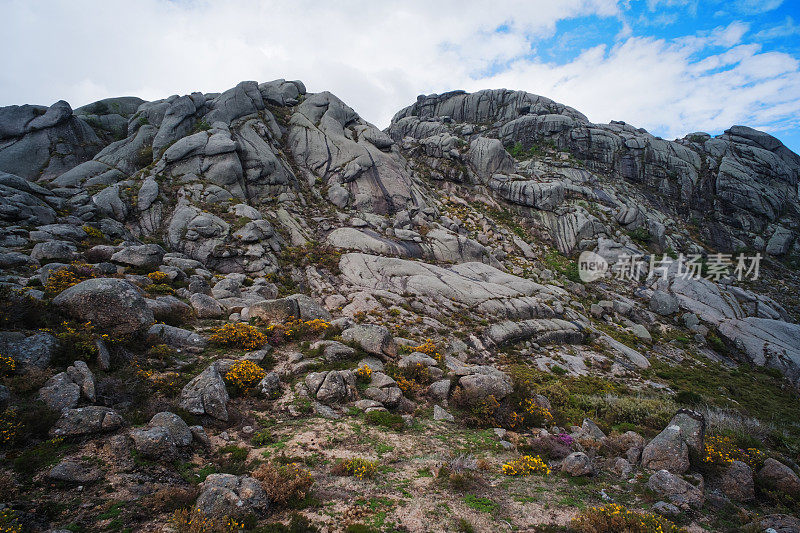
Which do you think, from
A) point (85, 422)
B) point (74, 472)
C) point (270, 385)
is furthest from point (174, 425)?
point (270, 385)

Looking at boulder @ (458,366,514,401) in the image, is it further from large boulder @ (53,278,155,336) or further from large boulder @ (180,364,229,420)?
large boulder @ (53,278,155,336)

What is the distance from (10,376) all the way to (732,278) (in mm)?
88360

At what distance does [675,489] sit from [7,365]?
2241 cm

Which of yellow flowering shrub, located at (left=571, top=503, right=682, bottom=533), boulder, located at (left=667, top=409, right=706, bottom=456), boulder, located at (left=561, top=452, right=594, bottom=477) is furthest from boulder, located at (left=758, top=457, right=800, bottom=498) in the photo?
boulder, located at (left=561, top=452, right=594, bottom=477)

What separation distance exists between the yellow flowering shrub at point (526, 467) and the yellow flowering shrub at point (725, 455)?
6.24 meters

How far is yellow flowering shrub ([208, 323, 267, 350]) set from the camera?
1617cm

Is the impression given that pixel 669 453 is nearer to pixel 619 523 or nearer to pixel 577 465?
pixel 577 465

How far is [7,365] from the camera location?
30.8ft

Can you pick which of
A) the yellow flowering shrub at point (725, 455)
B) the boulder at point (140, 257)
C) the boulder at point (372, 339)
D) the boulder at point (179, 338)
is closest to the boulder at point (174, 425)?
the boulder at point (179, 338)

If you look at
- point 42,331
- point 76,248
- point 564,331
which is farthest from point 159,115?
point 564,331

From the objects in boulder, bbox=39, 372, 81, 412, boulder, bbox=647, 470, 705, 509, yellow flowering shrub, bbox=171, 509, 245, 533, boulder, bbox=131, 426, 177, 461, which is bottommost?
boulder, bbox=647, 470, 705, 509

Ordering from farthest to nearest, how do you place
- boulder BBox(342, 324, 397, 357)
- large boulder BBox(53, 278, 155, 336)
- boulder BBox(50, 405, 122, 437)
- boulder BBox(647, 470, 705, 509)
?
boulder BBox(342, 324, 397, 357) < large boulder BBox(53, 278, 155, 336) < boulder BBox(647, 470, 705, 509) < boulder BBox(50, 405, 122, 437)

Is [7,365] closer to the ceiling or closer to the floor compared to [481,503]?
closer to the ceiling

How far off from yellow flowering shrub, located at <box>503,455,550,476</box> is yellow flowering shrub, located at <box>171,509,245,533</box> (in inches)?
359
